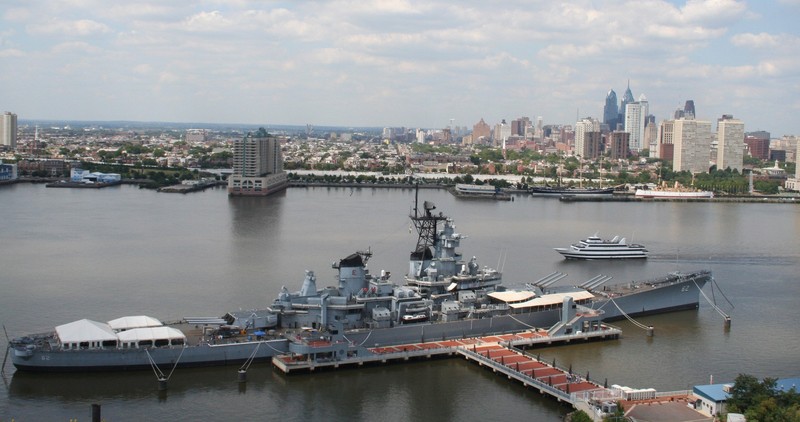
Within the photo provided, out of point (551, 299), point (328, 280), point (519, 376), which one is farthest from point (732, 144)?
point (519, 376)

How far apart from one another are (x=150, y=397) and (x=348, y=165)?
165 ft

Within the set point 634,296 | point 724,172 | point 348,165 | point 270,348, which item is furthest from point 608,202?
point 270,348

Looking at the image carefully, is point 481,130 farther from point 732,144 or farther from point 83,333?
point 83,333

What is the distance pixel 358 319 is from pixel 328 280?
453 cm

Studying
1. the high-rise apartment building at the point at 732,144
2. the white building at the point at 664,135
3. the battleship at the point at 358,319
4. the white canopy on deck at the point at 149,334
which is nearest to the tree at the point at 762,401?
the battleship at the point at 358,319

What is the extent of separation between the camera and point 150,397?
1131 cm

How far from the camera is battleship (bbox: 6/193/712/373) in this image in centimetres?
1207

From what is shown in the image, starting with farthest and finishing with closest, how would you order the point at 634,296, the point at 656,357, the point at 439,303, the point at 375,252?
1. the point at 375,252
2. the point at 634,296
3. the point at 439,303
4. the point at 656,357

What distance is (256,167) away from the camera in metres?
42.8

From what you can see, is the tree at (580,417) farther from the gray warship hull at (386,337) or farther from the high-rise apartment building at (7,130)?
the high-rise apartment building at (7,130)

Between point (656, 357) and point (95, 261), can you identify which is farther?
point (95, 261)

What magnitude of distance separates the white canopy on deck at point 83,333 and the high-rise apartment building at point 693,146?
5387 centimetres

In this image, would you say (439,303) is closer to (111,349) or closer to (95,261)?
(111,349)

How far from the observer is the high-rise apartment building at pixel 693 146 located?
2379 inches
